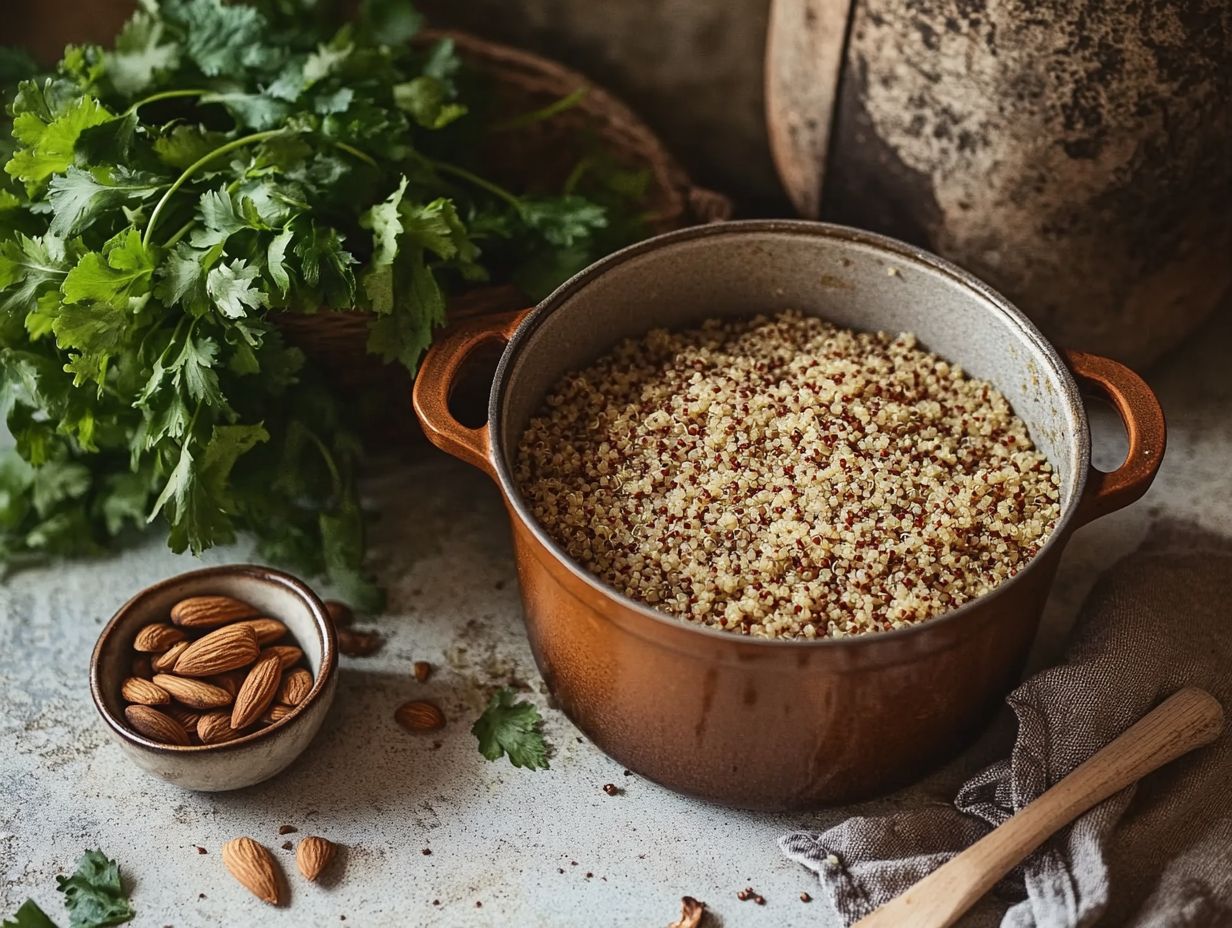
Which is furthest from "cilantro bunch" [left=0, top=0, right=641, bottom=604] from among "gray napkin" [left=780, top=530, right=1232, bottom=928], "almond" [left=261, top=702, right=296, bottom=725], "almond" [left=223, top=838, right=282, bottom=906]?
"gray napkin" [left=780, top=530, right=1232, bottom=928]

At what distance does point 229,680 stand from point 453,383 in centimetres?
43

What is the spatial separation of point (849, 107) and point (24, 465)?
49.0 inches

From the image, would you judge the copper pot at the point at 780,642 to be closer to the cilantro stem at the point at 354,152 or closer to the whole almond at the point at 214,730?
the cilantro stem at the point at 354,152

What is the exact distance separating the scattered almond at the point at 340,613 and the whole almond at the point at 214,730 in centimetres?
24

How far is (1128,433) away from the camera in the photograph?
1.43m

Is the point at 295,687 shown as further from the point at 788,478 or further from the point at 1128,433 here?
the point at 1128,433

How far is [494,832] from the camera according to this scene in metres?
1.47

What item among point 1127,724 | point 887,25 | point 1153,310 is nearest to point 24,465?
point 887,25

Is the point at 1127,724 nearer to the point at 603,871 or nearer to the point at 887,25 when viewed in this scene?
the point at 603,871

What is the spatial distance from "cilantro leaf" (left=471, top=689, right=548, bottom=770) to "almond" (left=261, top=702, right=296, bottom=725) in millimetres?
228

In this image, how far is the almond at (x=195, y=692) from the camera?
1.46 metres

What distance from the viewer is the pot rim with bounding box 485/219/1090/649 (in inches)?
48.7

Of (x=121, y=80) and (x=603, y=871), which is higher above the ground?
(x=121, y=80)

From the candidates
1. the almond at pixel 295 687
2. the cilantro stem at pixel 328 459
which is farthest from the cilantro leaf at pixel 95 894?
the cilantro stem at pixel 328 459
